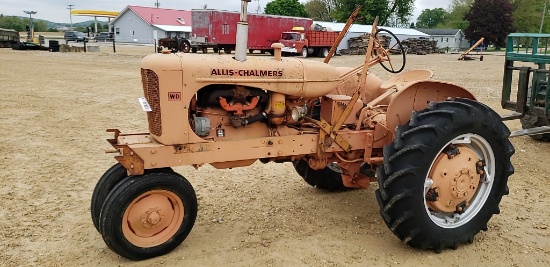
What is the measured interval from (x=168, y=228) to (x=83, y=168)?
290 centimetres

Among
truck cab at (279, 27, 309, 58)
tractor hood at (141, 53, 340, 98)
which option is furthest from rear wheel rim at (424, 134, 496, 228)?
truck cab at (279, 27, 309, 58)

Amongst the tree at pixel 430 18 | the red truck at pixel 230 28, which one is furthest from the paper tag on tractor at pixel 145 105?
the tree at pixel 430 18

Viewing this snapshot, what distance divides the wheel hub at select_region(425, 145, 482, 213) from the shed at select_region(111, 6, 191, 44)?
5185 cm

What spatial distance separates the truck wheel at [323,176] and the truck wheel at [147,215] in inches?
71.0

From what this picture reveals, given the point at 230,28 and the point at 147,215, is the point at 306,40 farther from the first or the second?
the point at 147,215

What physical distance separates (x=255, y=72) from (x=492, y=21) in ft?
184

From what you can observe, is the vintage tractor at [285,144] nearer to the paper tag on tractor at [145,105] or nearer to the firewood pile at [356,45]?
the paper tag on tractor at [145,105]

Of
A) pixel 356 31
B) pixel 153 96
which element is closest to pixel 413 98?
pixel 153 96

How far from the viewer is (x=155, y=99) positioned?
137 inches

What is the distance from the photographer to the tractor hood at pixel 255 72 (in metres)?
3.47

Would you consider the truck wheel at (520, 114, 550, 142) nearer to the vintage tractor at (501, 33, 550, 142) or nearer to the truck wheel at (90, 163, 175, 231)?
the vintage tractor at (501, 33, 550, 142)

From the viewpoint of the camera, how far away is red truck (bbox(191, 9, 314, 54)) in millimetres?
29719

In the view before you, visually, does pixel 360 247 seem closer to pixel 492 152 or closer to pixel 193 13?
pixel 492 152

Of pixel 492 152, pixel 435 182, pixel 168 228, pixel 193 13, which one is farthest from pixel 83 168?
pixel 193 13
